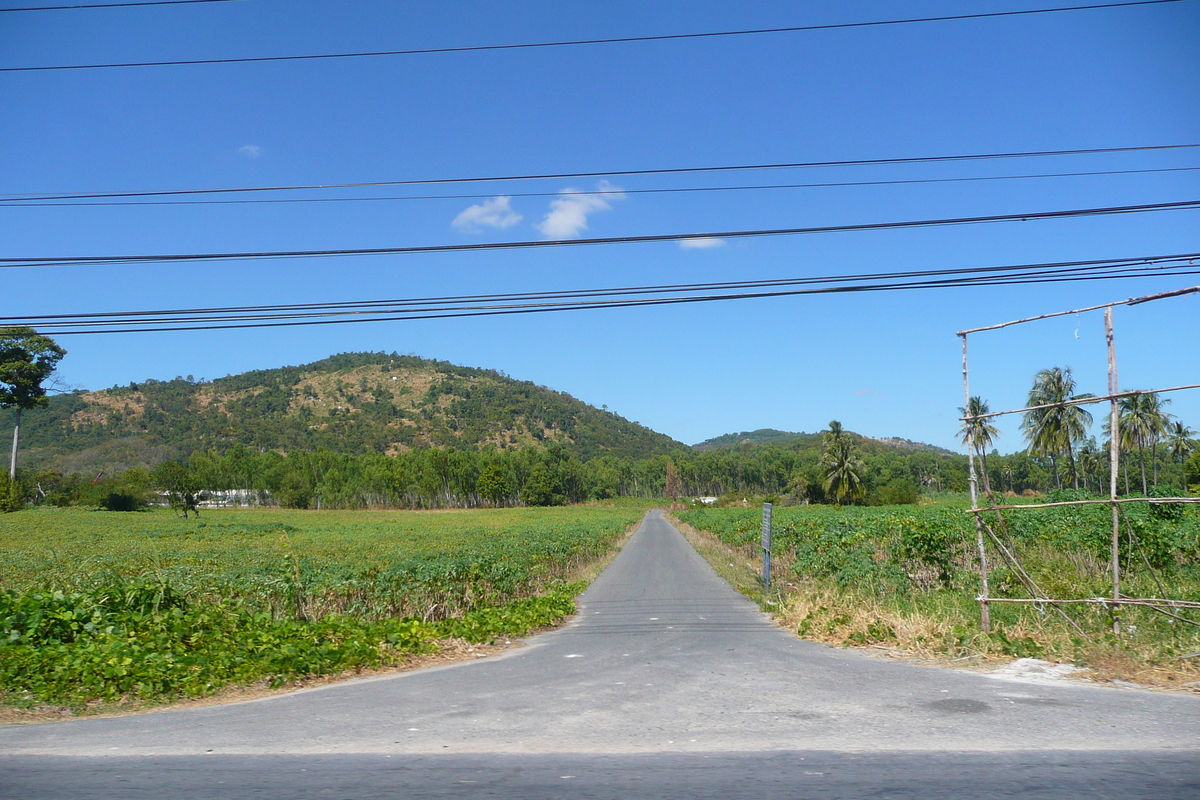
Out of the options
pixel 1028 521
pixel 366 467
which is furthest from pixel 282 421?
pixel 1028 521

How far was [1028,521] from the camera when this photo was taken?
66.3 feet

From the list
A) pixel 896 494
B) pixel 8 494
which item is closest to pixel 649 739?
pixel 8 494

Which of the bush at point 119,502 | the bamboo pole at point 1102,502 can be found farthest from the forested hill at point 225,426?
the bamboo pole at point 1102,502

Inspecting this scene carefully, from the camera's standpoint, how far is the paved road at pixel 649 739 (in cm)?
452

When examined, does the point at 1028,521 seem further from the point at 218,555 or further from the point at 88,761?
the point at 218,555

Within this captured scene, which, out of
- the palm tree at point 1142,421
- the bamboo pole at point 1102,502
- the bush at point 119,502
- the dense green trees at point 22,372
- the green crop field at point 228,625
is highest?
the dense green trees at point 22,372

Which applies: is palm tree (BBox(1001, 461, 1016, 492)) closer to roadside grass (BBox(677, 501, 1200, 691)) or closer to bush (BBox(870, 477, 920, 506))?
bush (BBox(870, 477, 920, 506))

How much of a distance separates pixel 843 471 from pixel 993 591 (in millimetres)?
78467

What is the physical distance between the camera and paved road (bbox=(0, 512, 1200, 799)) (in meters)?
4.52

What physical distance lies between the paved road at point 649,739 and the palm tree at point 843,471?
82.8 meters

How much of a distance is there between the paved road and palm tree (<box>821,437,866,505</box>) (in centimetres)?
8281

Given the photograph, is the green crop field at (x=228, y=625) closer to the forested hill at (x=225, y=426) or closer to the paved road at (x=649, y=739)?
the paved road at (x=649, y=739)

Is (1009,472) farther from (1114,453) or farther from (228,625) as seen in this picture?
(228,625)

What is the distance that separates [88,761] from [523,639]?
701 cm
